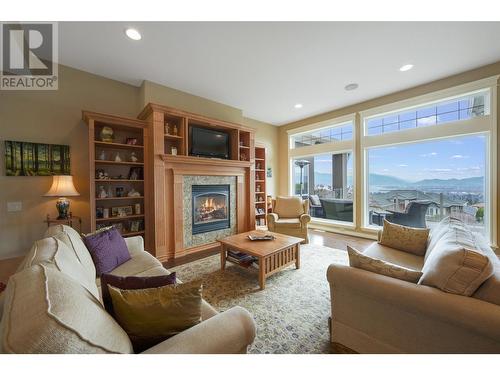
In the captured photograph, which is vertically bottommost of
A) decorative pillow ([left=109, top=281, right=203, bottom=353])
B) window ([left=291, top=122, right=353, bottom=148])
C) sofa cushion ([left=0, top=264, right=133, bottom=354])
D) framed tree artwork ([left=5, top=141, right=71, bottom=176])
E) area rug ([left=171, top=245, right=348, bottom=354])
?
area rug ([left=171, top=245, right=348, bottom=354])

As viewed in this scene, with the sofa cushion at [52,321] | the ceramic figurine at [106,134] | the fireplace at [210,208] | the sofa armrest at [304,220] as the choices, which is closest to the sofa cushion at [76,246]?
the sofa cushion at [52,321]

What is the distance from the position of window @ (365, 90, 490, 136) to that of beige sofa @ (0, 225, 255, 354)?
4.64m

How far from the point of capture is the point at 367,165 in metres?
4.43

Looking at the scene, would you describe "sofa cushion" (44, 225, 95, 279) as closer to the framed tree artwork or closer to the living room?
the living room

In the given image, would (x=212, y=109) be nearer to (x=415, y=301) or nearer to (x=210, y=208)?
(x=210, y=208)

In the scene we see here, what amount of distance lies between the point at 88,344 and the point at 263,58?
3.19 m

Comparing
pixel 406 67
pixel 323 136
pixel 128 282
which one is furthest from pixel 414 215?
pixel 128 282

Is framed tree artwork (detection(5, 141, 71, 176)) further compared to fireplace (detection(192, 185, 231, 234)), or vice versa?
fireplace (detection(192, 185, 231, 234))

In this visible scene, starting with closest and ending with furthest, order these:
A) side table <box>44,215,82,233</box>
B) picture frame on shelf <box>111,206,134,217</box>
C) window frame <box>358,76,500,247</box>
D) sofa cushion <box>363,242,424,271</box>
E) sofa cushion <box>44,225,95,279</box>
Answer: sofa cushion <box>44,225,95,279</box>
sofa cushion <box>363,242,424,271</box>
side table <box>44,215,82,233</box>
window frame <box>358,76,500,247</box>
picture frame on shelf <box>111,206,134,217</box>

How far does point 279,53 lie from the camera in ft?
8.79

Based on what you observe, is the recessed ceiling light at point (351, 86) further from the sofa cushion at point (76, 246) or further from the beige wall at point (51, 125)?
the sofa cushion at point (76, 246)

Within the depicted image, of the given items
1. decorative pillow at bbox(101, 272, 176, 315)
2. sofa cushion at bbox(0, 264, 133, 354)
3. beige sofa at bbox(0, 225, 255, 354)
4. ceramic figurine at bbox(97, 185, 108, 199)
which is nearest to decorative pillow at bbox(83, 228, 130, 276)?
beige sofa at bbox(0, 225, 255, 354)

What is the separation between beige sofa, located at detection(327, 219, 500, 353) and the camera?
96 cm

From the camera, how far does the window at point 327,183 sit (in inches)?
192
